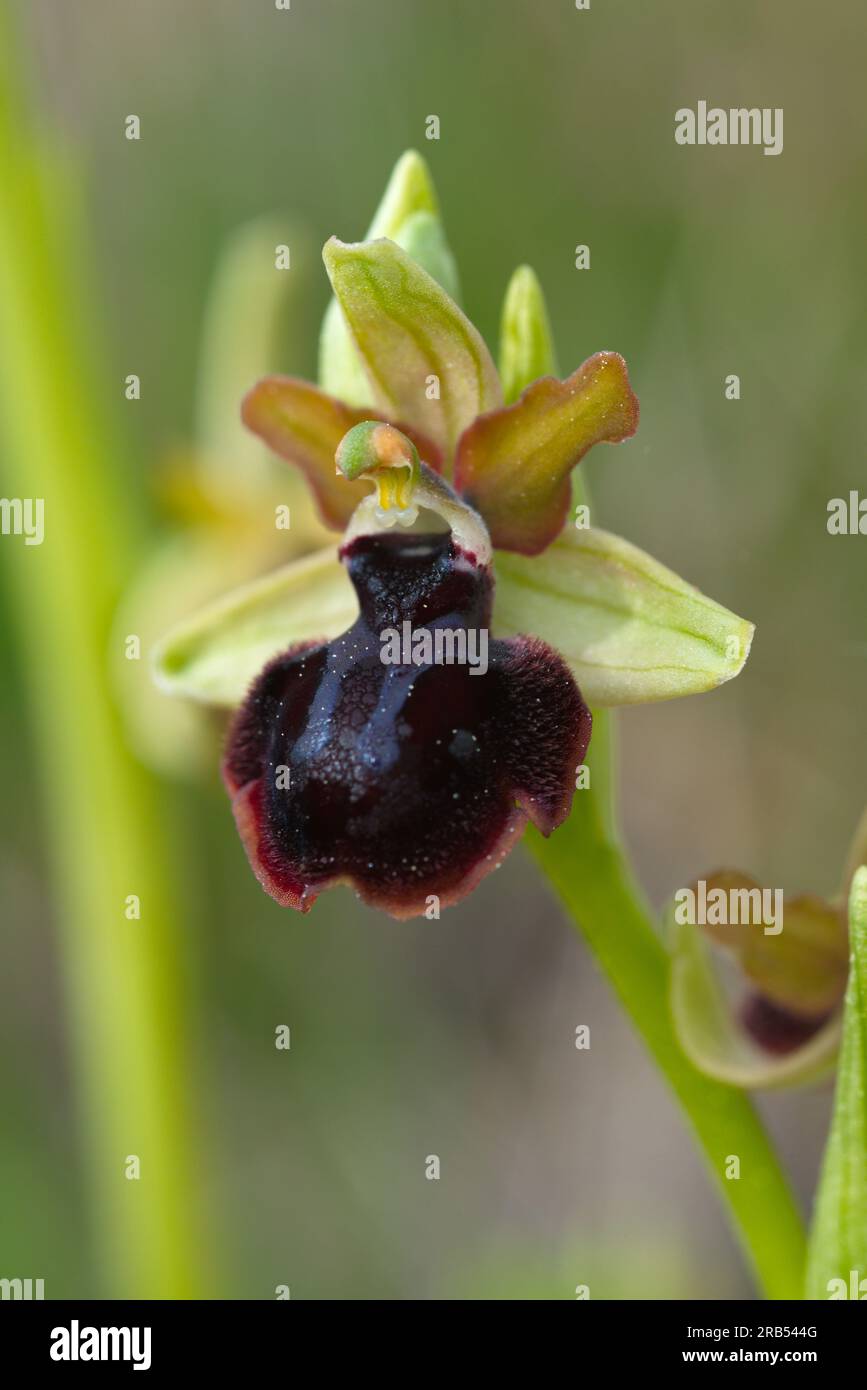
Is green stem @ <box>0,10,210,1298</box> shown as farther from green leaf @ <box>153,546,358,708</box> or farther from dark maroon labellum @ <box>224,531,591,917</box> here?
dark maroon labellum @ <box>224,531,591,917</box>

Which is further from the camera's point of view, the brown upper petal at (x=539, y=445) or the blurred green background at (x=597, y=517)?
the blurred green background at (x=597, y=517)

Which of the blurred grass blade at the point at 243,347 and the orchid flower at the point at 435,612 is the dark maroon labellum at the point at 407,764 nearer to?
the orchid flower at the point at 435,612

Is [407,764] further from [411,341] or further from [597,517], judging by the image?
[597,517]

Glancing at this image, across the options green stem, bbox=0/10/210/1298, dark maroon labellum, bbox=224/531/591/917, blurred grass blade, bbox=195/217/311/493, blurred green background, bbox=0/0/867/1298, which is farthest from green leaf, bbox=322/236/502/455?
blurred green background, bbox=0/0/867/1298

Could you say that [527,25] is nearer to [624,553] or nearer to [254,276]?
[254,276]

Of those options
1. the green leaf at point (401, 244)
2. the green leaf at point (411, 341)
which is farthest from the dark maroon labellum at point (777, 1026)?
the green leaf at point (401, 244)

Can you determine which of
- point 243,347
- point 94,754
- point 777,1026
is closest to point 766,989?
point 777,1026
